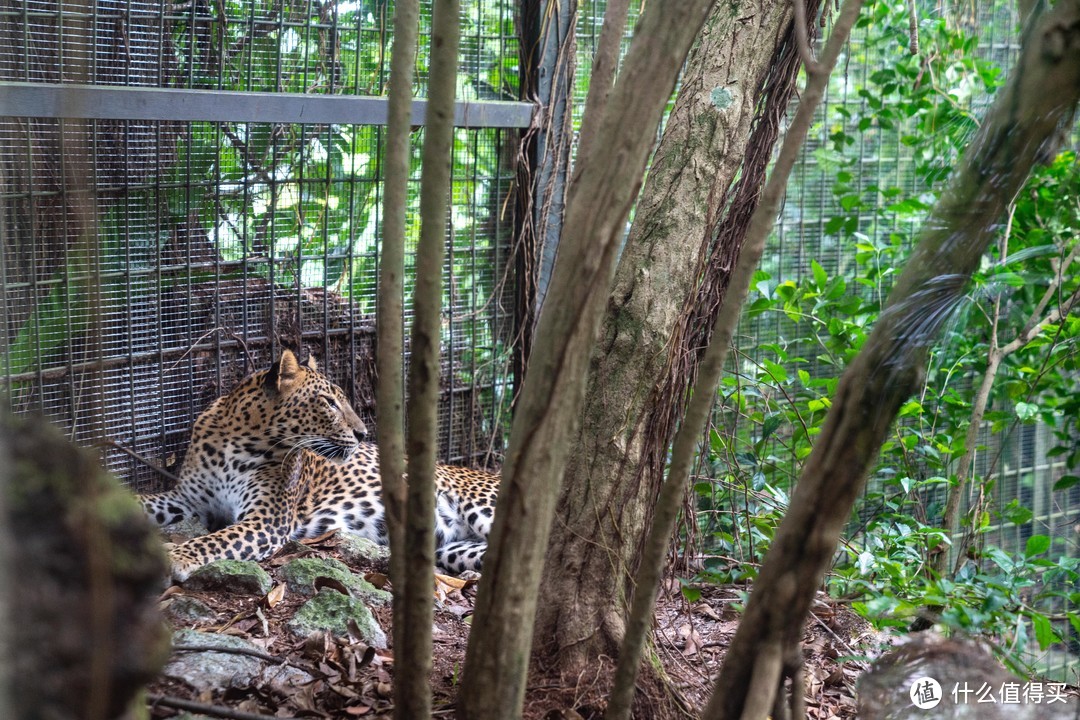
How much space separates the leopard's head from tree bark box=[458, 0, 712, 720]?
119 inches

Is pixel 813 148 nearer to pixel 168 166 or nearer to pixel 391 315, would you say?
pixel 168 166

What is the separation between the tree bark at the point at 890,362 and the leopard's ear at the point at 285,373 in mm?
3163

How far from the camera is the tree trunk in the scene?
272cm

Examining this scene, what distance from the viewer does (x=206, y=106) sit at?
397 cm

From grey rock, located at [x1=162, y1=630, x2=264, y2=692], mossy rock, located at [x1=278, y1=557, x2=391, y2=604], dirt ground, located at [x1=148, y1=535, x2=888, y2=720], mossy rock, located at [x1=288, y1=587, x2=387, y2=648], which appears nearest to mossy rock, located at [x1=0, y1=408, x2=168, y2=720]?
dirt ground, located at [x1=148, y1=535, x2=888, y2=720]

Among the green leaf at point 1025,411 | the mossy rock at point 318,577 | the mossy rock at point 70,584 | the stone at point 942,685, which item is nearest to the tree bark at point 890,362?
the stone at point 942,685

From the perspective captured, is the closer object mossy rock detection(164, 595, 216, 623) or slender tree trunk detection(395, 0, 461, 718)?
slender tree trunk detection(395, 0, 461, 718)

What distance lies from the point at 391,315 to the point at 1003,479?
5.31 meters

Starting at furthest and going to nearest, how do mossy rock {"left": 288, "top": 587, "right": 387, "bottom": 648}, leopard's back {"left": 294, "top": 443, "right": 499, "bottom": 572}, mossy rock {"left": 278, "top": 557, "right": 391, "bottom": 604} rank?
1. leopard's back {"left": 294, "top": 443, "right": 499, "bottom": 572}
2. mossy rock {"left": 278, "top": 557, "right": 391, "bottom": 604}
3. mossy rock {"left": 288, "top": 587, "right": 387, "bottom": 648}

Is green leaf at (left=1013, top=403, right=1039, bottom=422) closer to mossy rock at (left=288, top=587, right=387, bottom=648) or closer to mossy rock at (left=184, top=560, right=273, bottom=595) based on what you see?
mossy rock at (left=288, top=587, right=387, bottom=648)

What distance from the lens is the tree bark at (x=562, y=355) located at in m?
1.75

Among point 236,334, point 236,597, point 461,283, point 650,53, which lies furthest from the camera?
point 461,283

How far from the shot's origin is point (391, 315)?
188 centimetres

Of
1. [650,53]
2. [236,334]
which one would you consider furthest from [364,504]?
[650,53]
